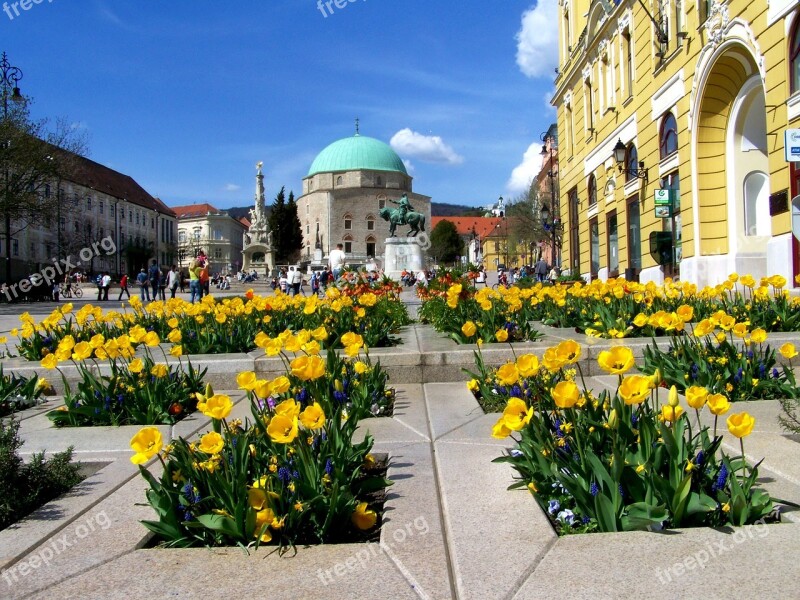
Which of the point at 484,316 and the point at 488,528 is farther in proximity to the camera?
the point at 484,316

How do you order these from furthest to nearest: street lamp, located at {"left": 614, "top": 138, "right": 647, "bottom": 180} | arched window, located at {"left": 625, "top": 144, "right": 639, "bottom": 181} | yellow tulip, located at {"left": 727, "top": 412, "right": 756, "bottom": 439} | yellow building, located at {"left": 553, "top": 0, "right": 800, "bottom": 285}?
arched window, located at {"left": 625, "top": 144, "right": 639, "bottom": 181} < street lamp, located at {"left": 614, "top": 138, "right": 647, "bottom": 180} < yellow building, located at {"left": 553, "top": 0, "right": 800, "bottom": 285} < yellow tulip, located at {"left": 727, "top": 412, "right": 756, "bottom": 439}

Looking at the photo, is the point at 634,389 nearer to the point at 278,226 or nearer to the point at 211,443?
the point at 211,443

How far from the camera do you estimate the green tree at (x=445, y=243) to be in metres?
141

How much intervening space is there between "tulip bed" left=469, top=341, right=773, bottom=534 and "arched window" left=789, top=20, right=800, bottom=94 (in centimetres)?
1300

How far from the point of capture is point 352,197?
407ft

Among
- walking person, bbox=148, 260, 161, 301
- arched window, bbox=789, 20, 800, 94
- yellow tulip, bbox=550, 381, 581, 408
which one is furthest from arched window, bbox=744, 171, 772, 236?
walking person, bbox=148, 260, 161, 301

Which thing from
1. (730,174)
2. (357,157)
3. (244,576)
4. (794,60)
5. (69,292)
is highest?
(357,157)

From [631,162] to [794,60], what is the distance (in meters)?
10.5

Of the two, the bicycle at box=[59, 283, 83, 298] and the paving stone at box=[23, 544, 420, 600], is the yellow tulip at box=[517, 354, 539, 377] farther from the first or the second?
the bicycle at box=[59, 283, 83, 298]

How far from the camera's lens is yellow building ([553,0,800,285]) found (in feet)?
46.9

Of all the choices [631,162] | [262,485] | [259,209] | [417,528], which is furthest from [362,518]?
[259,209]

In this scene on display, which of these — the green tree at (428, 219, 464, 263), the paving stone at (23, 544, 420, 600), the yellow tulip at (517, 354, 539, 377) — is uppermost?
the green tree at (428, 219, 464, 263)

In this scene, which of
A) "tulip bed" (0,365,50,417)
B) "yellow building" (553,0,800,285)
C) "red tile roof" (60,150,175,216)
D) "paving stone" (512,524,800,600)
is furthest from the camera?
"red tile roof" (60,150,175,216)

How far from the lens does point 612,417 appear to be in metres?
3.19
